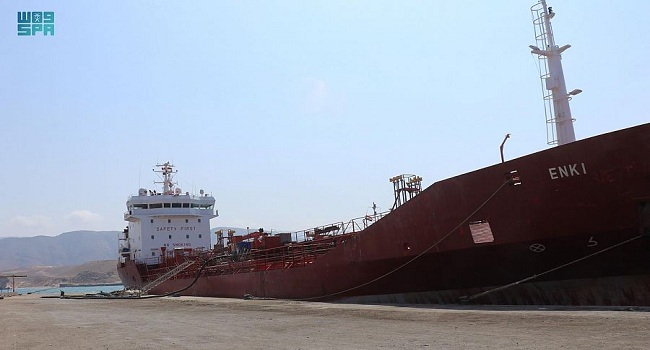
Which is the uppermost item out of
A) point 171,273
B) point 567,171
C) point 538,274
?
point 567,171

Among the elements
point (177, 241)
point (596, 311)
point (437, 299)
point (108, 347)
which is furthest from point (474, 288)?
point (177, 241)

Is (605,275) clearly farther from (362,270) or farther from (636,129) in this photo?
(362,270)

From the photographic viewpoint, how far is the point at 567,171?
31.3ft

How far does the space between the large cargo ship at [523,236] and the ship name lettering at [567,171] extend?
0.06 feet

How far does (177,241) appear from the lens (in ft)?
101

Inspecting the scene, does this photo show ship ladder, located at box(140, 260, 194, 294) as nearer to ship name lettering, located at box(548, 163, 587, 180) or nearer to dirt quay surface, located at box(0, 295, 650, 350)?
dirt quay surface, located at box(0, 295, 650, 350)

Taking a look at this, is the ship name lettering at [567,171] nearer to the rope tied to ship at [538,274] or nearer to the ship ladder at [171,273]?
the rope tied to ship at [538,274]

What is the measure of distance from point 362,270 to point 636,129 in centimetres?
671

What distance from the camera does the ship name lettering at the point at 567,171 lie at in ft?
30.9

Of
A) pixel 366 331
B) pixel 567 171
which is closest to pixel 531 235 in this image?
pixel 567 171

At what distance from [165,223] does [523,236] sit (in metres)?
24.3

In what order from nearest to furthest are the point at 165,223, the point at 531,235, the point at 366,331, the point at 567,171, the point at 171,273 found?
the point at 366,331, the point at 567,171, the point at 531,235, the point at 171,273, the point at 165,223

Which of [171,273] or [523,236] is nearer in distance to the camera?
[523,236]

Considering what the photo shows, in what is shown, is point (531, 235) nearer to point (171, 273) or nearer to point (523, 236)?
point (523, 236)
